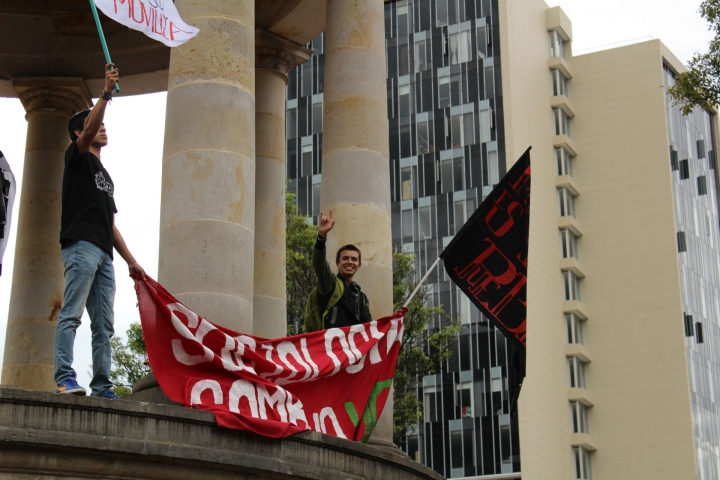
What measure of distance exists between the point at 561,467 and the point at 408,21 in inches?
1442

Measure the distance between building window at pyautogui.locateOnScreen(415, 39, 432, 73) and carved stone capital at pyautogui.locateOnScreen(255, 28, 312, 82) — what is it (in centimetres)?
6951

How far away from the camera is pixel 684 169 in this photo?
103 meters

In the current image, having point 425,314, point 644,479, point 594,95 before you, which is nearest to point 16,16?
point 425,314

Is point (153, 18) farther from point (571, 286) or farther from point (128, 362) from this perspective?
point (571, 286)

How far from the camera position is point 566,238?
96375 mm

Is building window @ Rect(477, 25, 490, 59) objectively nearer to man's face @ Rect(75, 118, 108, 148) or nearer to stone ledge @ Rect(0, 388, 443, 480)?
man's face @ Rect(75, 118, 108, 148)

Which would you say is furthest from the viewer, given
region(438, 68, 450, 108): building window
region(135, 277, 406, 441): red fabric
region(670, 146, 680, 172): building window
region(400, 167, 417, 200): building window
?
region(670, 146, 680, 172): building window

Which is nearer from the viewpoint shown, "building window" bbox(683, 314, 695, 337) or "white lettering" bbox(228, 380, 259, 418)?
"white lettering" bbox(228, 380, 259, 418)

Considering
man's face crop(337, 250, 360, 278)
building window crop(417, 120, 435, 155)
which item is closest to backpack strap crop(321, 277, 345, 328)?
man's face crop(337, 250, 360, 278)

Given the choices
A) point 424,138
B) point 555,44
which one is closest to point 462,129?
point 424,138

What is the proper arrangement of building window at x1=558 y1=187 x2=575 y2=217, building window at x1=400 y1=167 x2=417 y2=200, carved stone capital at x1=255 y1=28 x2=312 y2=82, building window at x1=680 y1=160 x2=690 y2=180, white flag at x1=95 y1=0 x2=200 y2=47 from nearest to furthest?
white flag at x1=95 y1=0 x2=200 y2=47 → carved stone capital at x1=255 y1=28 x2=312 y2=82 → building window at x1=400 y1=167 x2=417 y2=200 → building window at x1=558 y1=187 x2=575 y2=217 → building window at x1=680 y1=160 x2=690 y2=180

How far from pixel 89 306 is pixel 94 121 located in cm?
226

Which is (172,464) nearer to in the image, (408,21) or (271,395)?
(271,395)

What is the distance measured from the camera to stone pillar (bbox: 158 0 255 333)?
653 inches
